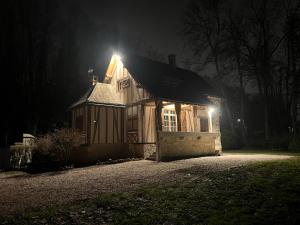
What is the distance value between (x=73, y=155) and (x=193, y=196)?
9232 mm

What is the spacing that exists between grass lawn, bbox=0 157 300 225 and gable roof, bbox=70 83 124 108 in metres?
9.36

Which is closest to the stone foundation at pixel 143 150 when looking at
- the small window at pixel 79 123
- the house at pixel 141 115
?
the house at pixel 141 115

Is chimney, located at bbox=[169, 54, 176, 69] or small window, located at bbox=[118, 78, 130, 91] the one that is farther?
chimney, located at bbox=[169, 54, 176, 69]

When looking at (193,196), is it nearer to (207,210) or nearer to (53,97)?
(207,210)

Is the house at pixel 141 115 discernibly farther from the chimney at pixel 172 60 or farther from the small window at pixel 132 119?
the chimney at pixel 172 60

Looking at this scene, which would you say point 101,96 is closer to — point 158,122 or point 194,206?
point 158,122

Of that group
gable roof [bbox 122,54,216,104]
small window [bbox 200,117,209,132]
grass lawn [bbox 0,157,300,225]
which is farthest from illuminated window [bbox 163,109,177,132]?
grass lawn [bbox 0,157,300,225]

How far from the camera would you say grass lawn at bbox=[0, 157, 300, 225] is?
466 centimetres


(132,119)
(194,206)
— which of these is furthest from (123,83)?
(194,206)

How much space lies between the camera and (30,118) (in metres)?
23.6

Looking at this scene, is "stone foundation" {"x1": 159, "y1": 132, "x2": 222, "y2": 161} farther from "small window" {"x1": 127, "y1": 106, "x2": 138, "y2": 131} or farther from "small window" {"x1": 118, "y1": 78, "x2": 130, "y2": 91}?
"small window" {"x1": 118, "y1": 78, "x2": 130, "y2": 91}

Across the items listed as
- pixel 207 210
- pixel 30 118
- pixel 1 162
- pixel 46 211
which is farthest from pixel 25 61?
pixel 207 210

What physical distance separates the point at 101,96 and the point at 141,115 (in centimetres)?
302

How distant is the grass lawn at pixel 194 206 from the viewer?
4660 mm
